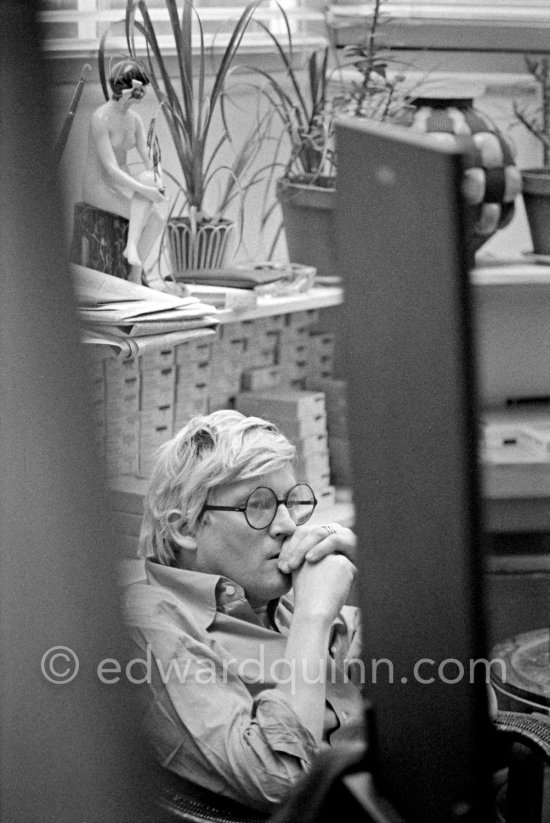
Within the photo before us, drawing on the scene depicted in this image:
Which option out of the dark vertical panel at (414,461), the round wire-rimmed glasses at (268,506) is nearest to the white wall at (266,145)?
the round wire-rimmed glasses at (268,506)

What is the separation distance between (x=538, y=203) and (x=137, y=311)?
1360mm

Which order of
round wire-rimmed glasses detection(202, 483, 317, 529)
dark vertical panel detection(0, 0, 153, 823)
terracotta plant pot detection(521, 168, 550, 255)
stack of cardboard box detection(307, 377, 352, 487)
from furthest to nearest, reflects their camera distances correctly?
terracotta plant pot detection(521, 168, 550, 255) → stack of cardboard box detection(307, 377, 352, 487) → round wire-rimmed glasses detection(202, 483, 317, 529) → dark vertical panel detection(0, 0, 153, 823)

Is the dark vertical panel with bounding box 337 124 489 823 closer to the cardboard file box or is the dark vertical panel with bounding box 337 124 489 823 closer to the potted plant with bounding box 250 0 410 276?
the cardboard file box

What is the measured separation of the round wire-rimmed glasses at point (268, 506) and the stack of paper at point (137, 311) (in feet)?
1.53

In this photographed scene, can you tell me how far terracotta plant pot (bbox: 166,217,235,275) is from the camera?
2197mm

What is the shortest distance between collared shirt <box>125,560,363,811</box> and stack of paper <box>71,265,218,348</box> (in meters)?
0.54

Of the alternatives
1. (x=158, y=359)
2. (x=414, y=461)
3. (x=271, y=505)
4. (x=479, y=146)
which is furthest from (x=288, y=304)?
(x=414, y=461)

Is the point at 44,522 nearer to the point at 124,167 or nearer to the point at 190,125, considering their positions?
the point at 124,167

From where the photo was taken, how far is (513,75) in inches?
Answer: 127

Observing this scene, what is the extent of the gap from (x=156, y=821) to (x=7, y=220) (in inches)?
7.3

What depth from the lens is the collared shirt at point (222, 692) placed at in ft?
3.81

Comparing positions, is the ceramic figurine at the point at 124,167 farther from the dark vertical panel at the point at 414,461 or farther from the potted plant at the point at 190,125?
the dark vertical panel at the point at 414,461

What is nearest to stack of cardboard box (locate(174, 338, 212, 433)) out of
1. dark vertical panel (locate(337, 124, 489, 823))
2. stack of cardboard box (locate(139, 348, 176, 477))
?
stack of cardboard box (locate(139, 348, 176, 477))

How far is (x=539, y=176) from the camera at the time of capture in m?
2.76
